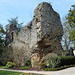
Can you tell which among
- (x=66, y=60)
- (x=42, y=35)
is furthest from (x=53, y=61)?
(x=42, y=35)

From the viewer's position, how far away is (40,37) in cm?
1825

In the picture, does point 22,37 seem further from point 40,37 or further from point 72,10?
point 72,10

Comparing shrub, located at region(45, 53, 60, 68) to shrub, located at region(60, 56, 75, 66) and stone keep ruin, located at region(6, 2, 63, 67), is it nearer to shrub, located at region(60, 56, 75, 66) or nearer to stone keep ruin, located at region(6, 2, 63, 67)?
shrub, located at region(60, 56, 75, 66)

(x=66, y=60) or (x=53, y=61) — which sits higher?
(x=53, y=61)

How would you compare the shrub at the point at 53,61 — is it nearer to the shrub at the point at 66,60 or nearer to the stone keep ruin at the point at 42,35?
the shrub at the point at 66,60

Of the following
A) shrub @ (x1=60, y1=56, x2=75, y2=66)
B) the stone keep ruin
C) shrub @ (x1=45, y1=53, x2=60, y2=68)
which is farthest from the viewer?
the stone keep ruin

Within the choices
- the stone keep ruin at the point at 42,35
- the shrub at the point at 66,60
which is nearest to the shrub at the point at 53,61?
the shrub at the point at 66,60

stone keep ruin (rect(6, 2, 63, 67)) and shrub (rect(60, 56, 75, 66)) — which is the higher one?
stone keep ruin (rect(6, 2, 63, 67))

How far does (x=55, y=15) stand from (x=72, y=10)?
4.36 meters

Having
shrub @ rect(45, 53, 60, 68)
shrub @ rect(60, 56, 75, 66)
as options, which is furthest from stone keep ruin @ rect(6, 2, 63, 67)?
shrub @ rect(45, 53, 60, 68)

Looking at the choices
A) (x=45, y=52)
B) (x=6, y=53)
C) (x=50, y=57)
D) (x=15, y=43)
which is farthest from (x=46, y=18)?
(x=6, y=53)

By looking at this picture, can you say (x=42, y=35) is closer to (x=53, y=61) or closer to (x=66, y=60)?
(x=53, y=61)

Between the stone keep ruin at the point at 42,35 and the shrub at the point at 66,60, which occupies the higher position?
the stone keep ruin at the point at 42,35

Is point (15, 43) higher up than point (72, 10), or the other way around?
point (72, 10)
